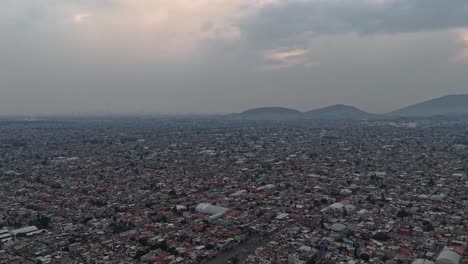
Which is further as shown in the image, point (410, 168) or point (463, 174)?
point (410, 168)

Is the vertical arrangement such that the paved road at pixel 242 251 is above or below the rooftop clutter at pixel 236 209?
below

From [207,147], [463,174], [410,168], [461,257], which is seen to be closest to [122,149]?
[207,147]

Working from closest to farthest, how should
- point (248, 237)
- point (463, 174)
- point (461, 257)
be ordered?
point (461, 257)
point (248, 237)
point (463, 174)

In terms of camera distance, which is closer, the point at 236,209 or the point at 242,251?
the point at 242,251

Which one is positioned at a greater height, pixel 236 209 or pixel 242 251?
pixel 236 209

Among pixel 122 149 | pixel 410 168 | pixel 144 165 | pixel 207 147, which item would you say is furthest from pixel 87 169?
pixel 410 168

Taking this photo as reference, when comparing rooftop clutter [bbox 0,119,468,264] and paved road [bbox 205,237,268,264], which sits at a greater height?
rooftop clutter [bbox 0,119,468,264]

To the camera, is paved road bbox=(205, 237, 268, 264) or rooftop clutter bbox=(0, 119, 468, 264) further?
rooftop clutter bbox=(0, 119, 468, 264)

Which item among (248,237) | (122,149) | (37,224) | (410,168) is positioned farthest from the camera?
(122,149)

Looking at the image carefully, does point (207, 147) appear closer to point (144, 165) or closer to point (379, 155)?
point (144, 165)

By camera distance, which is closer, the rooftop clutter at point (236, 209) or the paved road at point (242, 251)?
the paved road at point (242, 251)
